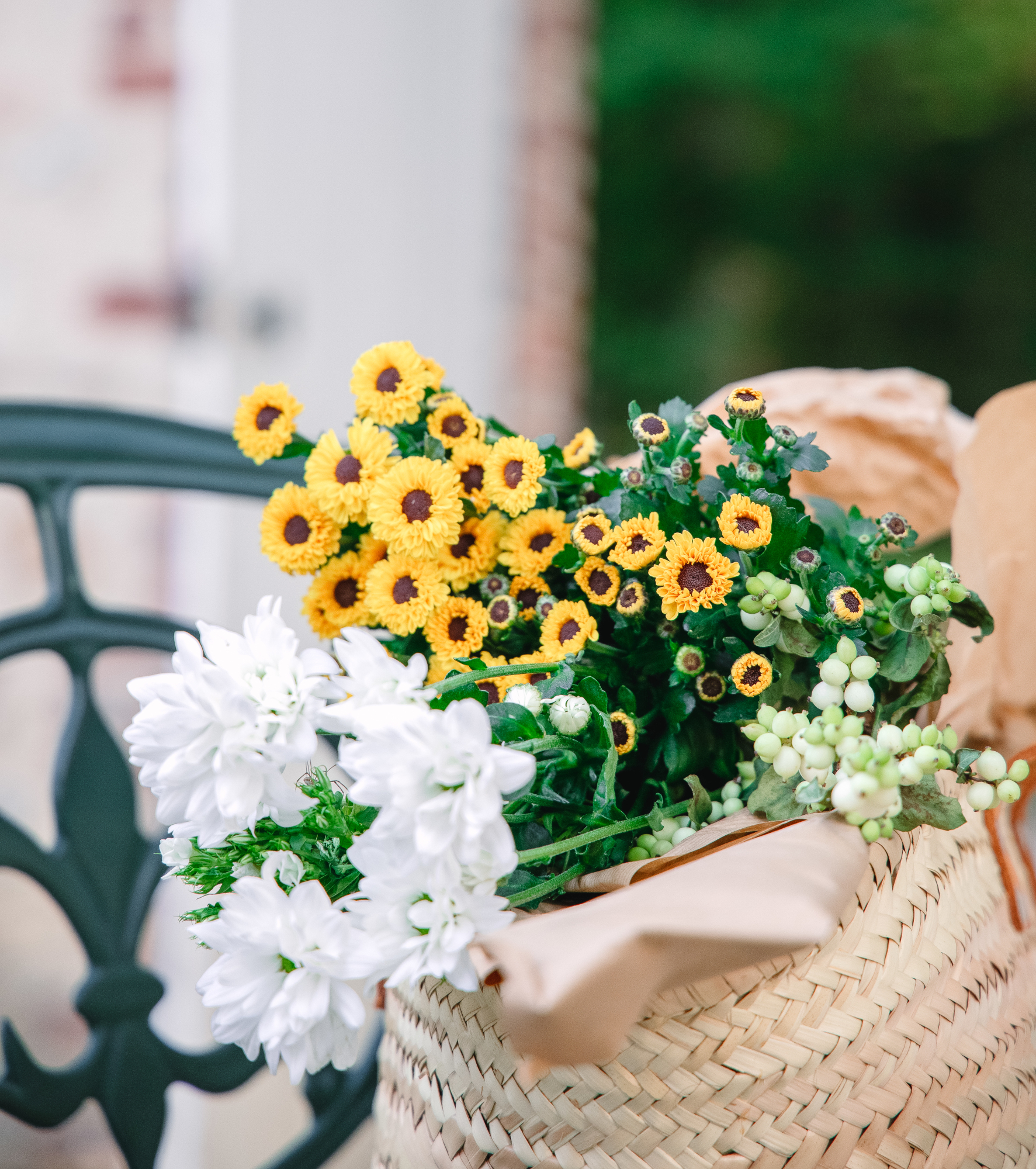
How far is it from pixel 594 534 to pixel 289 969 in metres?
0.19

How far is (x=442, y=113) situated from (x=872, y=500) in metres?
1.42

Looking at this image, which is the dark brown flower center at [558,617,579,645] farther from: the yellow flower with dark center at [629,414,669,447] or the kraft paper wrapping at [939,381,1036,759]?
the kraft paper wrapping at [939,381,1036,759]

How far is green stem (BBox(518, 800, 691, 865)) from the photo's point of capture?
340mm

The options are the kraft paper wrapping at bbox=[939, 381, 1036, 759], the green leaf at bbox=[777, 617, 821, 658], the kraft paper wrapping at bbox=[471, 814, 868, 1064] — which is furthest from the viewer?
the kraft paper wrapping at bbox=[939, 381, 1036, 759]

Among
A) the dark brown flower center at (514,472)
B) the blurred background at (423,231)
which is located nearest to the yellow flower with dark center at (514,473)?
the dark brown flower center at (514,472)

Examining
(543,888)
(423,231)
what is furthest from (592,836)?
(423,231)

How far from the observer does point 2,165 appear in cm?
112

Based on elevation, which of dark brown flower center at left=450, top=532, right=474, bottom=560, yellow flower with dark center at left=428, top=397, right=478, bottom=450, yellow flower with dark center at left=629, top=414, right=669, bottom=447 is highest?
yellow flower with dark center at left=629, top=414, right=669, bottom=447

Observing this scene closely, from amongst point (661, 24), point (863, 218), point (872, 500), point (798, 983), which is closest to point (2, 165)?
point (872, 500)

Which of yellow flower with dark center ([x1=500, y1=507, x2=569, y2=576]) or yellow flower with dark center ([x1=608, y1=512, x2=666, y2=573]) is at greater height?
yellow flower with dark center ([x1=608, y1=512, x2=666, y2=573])

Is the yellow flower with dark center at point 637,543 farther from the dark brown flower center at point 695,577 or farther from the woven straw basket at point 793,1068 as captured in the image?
the woven straw basket at point 793,1068

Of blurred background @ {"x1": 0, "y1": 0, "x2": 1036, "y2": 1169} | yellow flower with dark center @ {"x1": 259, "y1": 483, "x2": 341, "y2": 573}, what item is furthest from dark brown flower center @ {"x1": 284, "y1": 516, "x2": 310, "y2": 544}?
blurred background @ {"x1": 0, "y1": 0, "x2": 1036, "y2": 1169}

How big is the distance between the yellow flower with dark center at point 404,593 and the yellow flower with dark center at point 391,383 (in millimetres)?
63

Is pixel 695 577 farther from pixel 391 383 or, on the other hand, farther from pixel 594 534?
pixel 391 383
